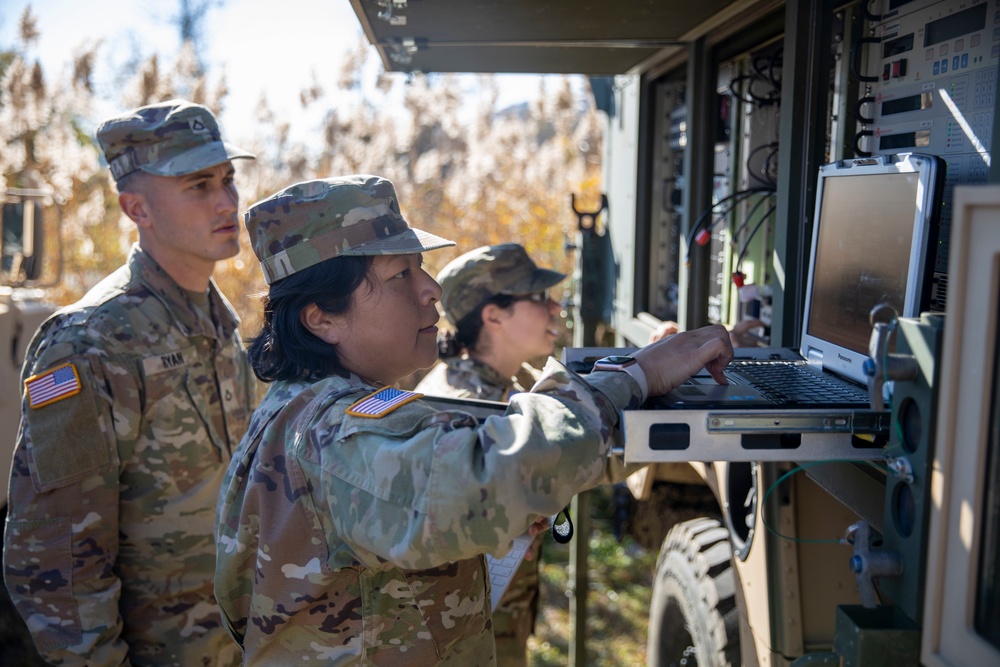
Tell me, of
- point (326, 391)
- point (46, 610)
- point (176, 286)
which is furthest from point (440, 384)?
point (326, 391)

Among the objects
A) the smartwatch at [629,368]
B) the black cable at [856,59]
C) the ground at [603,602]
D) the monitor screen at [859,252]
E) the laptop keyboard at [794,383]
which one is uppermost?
the black cable at [856,59]

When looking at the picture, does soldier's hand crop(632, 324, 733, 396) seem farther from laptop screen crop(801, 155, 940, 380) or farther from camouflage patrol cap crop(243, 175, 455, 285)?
camouflage patrol cap crop(243, 175, 455, 285)

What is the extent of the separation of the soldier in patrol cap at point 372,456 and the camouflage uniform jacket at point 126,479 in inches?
28.9

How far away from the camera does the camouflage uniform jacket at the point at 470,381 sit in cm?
302

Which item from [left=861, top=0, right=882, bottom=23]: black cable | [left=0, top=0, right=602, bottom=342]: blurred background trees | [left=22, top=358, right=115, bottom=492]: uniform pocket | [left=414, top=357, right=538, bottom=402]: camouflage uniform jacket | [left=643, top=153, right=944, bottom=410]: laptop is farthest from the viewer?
[left=0, top=0, right=602, bottom=342]: blurred background trees

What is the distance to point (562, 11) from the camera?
2.85m

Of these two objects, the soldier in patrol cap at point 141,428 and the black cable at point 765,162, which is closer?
the soldier in patrol cap at point 141,428

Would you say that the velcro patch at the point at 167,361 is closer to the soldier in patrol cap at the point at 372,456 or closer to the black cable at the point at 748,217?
the soldier in patrol cap at the point at 372,456

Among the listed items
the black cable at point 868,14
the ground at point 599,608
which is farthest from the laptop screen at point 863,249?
the ground at point 599,608


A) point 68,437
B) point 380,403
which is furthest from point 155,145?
point 380,403

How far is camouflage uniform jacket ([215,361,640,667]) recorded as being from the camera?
4.27ft

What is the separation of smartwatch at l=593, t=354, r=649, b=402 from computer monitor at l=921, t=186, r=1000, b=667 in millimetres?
470

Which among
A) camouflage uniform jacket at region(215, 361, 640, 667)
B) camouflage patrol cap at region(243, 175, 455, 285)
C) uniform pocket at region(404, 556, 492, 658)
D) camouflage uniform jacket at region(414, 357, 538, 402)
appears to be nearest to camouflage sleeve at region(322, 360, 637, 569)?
camouflage uniform jacket at region(215, 361, 640, 667)

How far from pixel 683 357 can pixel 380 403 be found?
1.68ft
